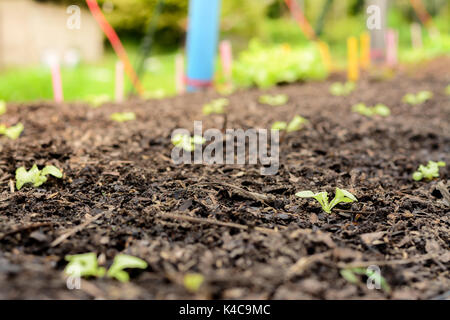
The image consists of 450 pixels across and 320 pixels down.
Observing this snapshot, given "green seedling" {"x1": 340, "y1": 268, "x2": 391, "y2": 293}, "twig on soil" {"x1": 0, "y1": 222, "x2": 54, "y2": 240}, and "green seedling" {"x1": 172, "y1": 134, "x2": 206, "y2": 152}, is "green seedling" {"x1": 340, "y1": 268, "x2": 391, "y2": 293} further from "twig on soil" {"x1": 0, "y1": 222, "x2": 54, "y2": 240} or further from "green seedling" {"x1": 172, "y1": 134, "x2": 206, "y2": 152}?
"green seedling" {"x1": 172, "y1": 134, "x2": 206, "y2": 152}

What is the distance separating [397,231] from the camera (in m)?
1.64

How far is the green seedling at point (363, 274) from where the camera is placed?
1268 millimetres

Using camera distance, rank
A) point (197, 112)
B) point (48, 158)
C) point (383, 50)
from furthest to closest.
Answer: point (383, 50), point (197, 112), point (48, 158)

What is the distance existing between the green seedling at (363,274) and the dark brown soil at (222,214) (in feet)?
0.07

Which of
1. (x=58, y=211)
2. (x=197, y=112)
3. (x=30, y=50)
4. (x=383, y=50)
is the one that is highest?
(x=383, y=50)

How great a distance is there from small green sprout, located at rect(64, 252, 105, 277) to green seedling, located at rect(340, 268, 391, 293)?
0.71 metres

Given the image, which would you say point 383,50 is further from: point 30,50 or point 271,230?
point 271,230

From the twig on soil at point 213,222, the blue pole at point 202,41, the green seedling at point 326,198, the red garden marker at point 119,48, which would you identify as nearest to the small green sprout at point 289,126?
the green seedling at point 326,198

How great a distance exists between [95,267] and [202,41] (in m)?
4.33

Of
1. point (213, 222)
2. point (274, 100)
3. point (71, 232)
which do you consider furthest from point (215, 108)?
point (71, 232)

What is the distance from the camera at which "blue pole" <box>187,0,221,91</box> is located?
5071 mm

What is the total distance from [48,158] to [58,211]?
72cm

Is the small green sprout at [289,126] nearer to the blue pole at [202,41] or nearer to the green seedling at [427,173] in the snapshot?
the green seedling at [427,173]
